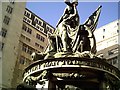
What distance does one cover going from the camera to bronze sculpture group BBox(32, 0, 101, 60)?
55.3 feet

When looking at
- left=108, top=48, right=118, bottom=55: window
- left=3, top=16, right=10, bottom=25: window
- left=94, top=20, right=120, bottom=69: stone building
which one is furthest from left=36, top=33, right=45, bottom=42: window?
left=108, top=48, right=118, bottom=55: window

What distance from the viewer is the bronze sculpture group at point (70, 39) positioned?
663 inches

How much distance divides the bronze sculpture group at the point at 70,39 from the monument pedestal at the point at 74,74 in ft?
2.22

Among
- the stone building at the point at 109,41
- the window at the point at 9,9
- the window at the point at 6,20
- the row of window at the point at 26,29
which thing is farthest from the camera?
the stone building at the point at 109,41

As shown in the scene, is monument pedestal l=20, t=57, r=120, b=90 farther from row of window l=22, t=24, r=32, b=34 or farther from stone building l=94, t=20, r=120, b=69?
stone building l=94, t=20, r=120, b=69

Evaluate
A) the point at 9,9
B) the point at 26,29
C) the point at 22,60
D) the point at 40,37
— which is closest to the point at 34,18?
the point at 40,37

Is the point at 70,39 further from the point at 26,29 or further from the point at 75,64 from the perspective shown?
the point at 26,29

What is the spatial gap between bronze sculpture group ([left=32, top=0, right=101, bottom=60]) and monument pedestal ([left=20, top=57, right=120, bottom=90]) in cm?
68

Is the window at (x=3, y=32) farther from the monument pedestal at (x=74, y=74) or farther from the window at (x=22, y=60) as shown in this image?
the monument pedestal at (x=74, y=74)

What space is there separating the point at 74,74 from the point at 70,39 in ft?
10.4

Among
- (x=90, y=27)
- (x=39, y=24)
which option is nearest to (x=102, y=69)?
(x=90, y=27)

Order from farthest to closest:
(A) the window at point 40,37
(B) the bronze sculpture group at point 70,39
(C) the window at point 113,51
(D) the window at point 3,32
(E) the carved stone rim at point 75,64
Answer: (A) the window at point 40,37 → (C) the window at point 113,51 → (D) the window at point 3,32 → (B) the bronze sculpture group at point 70,39 → (E) the carved stone rim at point 75,64

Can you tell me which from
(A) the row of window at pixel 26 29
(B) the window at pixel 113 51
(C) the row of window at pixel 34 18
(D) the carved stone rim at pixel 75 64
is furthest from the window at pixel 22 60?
(D) the carved stone rim at pixel 75 64

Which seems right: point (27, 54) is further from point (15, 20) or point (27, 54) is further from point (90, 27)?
point (90, 27)
